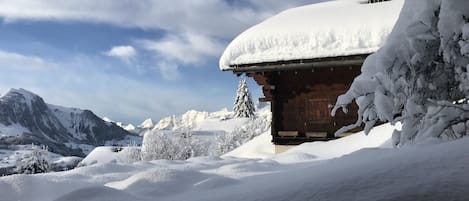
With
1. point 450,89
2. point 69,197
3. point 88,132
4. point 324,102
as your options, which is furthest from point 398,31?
point 88,132

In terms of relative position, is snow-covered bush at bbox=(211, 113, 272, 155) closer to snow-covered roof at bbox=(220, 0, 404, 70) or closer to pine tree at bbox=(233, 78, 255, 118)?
snow-covered roof at bbox=(220, 0, 404, 70)

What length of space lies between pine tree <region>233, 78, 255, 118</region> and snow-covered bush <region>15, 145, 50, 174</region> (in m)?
33.6

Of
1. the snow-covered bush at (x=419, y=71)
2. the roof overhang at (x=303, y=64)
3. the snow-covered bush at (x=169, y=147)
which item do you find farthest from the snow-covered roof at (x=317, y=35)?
the snow-covered bush at (x=169, y=147)

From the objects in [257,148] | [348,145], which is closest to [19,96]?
[257,148]

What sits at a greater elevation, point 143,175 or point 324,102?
point 324,102

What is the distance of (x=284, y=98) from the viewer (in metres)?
11.6

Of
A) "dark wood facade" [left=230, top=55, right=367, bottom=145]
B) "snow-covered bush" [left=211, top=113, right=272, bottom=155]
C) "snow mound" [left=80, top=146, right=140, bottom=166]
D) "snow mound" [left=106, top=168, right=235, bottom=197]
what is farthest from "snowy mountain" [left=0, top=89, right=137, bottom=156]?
"snow mound" [left=106, top=168, right=235, bottom=197]

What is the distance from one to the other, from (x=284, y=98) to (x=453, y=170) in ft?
32.7

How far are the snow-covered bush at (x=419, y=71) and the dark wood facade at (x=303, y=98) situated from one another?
6.80m

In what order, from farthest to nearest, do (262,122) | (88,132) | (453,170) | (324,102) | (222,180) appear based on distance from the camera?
(88,132), (262,122), (324,102), (222,180), (453,170)

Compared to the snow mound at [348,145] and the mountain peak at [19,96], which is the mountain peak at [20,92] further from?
the snow mound at [348,145]

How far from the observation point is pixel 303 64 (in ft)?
32.0

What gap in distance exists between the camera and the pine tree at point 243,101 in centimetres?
4988

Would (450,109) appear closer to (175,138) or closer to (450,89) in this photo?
(450,89)
